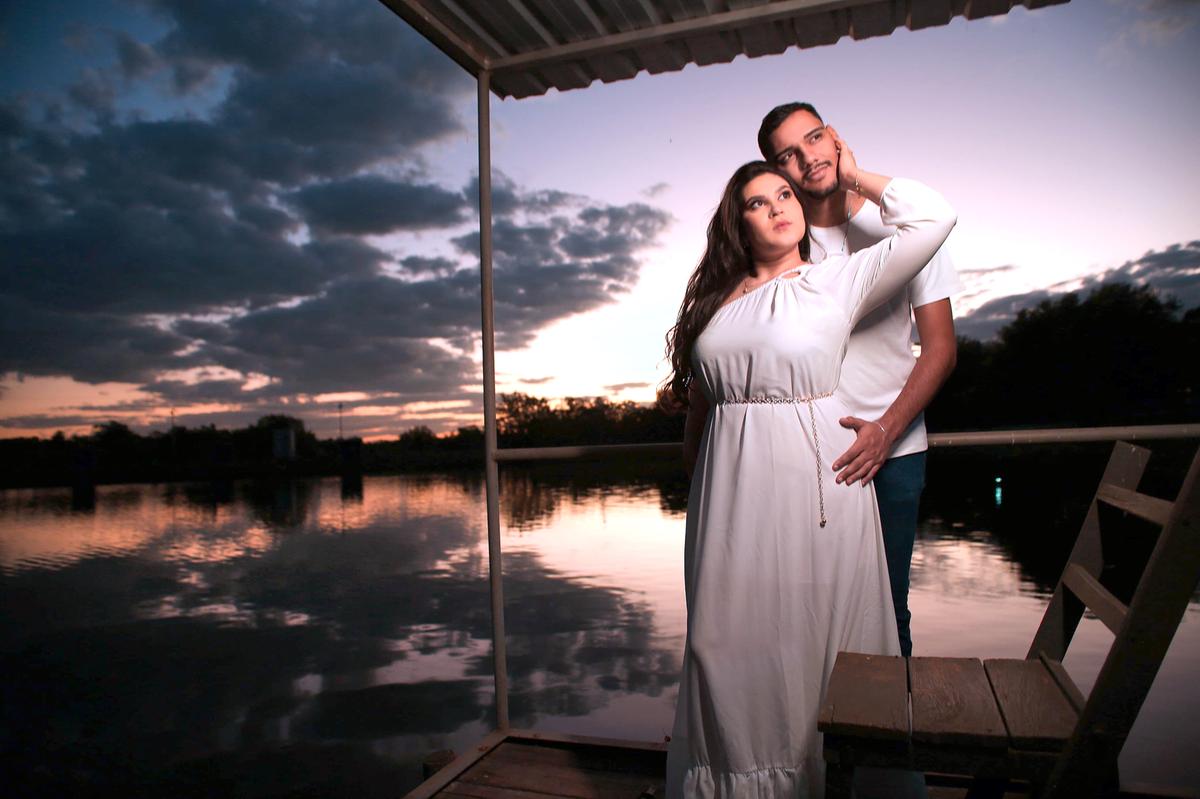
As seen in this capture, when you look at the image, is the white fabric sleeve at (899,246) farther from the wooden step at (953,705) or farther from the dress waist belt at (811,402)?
the wooden step at (953,705)

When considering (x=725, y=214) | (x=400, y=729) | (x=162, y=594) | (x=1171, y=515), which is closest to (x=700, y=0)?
(x=725, y=214)

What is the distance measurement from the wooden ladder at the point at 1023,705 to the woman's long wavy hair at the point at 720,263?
0.71 metres

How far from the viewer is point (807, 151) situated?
6.04 ft

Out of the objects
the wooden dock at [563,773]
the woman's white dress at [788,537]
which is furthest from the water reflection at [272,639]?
the woman's white dress at [788,537]

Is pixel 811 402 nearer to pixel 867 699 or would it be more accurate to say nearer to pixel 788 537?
pixel 788 537

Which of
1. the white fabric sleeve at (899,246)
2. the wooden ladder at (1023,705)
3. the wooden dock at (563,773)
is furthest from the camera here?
the wooden dock at (563,773)

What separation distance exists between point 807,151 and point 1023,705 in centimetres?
114

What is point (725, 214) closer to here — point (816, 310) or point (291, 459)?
point (816, 310)

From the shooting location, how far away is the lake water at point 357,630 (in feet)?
64.0

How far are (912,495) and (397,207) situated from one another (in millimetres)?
36752

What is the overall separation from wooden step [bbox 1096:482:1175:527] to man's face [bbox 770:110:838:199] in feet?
2.80

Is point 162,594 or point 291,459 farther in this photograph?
point 291,459

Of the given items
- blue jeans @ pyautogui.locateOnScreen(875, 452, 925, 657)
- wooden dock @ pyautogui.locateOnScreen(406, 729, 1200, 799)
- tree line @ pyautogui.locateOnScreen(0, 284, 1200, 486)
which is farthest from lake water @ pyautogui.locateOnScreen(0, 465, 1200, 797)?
blue jeans @ pyautogui.locateOnScreen(875, 452, 925, 657)

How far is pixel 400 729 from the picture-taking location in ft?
67.3
